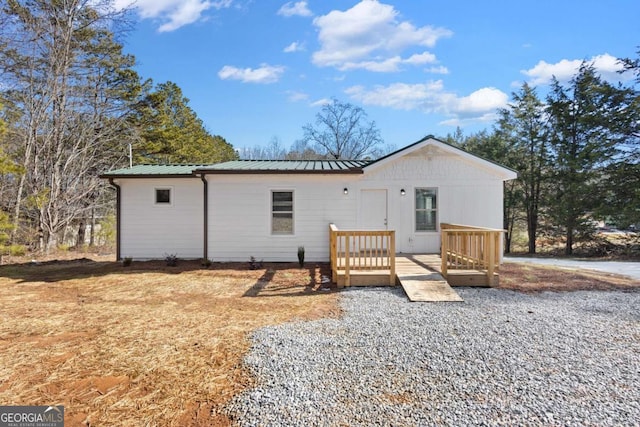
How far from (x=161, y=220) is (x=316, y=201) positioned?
4770 mm

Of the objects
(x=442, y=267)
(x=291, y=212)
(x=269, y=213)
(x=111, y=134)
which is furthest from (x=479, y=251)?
(x=111, y=134)

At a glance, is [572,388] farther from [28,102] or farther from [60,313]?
[28,102]

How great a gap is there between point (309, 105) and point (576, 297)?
89.2 ft

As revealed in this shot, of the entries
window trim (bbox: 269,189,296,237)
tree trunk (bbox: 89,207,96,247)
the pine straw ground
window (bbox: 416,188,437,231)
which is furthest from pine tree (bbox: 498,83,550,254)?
tree trunk (bbox: 89,207,96,247)

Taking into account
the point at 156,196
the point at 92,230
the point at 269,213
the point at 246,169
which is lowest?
the point at 92,230

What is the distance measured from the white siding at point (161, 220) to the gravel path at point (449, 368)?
21.5 feet

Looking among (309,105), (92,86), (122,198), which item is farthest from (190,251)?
(309,105)

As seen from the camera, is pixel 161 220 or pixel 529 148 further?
pixel 529 148

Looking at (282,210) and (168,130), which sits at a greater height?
(168,130)

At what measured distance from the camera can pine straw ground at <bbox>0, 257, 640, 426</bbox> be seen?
9.29ft

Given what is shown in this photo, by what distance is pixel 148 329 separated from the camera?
4.47m

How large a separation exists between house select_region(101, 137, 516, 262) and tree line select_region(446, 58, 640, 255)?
26.8 feet

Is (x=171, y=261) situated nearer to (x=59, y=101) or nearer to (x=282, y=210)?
(x=282, y=210)

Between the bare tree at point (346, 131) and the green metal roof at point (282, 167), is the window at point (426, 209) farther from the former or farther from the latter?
the bare tree at point (346, 131)
